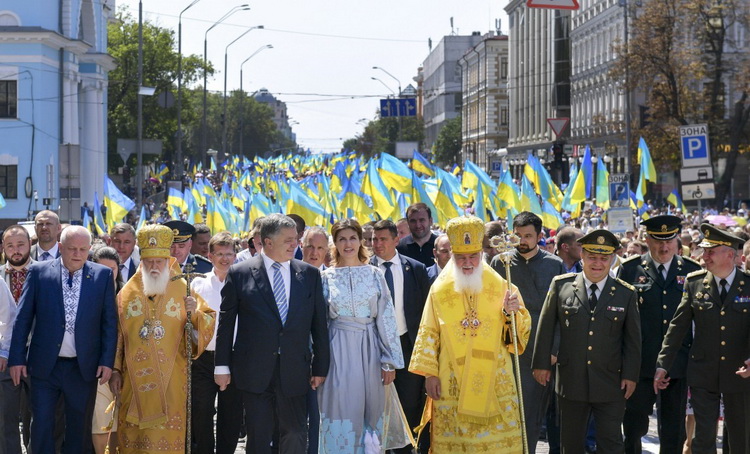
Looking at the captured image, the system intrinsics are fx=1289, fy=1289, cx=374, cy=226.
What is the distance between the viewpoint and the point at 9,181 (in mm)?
51625

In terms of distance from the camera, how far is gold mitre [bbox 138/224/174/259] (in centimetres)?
870

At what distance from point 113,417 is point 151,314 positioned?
776 mm

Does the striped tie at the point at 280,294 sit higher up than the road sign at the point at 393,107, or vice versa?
the road sign at the point at 393,107

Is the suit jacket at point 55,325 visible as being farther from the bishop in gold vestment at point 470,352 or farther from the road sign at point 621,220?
the road sign at point 621,220

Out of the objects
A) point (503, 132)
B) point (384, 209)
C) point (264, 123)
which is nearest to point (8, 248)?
point (384, 209)

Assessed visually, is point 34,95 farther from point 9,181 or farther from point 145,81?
point 145,81

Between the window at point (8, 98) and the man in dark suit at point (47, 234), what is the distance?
138 ft

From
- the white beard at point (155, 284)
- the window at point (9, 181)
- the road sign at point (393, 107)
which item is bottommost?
the white beard at point (155, 284)

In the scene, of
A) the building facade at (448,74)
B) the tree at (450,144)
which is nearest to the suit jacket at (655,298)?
the tree at (450,144)

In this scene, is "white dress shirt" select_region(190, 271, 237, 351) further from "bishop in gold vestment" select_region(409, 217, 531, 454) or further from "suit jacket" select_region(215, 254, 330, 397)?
"bishop in gold vestment" select_region(409, 217, 531, 454)

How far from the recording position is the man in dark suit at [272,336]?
8.25 m

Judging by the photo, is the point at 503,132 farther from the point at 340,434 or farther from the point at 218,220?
the point at 340,434

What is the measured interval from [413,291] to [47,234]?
11.5ft

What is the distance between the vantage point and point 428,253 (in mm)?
12039
